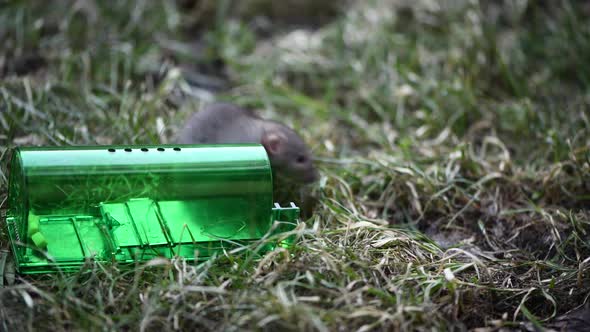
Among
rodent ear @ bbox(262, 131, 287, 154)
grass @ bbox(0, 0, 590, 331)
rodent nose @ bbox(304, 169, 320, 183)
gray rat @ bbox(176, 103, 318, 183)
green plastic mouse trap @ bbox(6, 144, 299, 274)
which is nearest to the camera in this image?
grass @ bbox(0, 0, 590, 331)

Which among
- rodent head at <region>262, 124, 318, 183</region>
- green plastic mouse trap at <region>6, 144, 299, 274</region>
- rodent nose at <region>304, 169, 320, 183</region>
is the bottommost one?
rodent nose at <region>304, 169, 320, 183</region>

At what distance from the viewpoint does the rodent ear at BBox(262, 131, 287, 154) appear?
5000mm

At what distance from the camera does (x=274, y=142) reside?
5039 millimetres

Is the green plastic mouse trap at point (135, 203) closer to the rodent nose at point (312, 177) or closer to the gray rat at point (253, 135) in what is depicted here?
the rodent nose at point (312, 177)

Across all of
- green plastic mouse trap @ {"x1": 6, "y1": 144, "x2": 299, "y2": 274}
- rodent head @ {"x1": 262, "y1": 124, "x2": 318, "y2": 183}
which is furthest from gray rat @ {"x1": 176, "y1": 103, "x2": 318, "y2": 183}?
green plastic mouse trap @ {"x1": 6, "y1": 144, "x2": 299, "y2": 274}

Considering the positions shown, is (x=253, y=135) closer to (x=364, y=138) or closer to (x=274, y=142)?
Result: (x=274, y=142)

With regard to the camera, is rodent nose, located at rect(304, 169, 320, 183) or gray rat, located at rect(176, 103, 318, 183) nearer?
rodent nose, located at rect(304, 169, 320, 183)

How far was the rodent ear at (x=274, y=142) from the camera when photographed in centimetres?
500

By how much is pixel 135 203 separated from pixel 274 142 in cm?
175

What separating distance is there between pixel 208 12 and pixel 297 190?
4.08 meters

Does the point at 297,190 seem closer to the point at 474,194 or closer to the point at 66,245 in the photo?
the point at 474,194

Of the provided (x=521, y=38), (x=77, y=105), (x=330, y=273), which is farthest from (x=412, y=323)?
(x=521, y=38)

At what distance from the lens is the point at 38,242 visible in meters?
3.10

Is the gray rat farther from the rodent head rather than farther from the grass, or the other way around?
the grass
